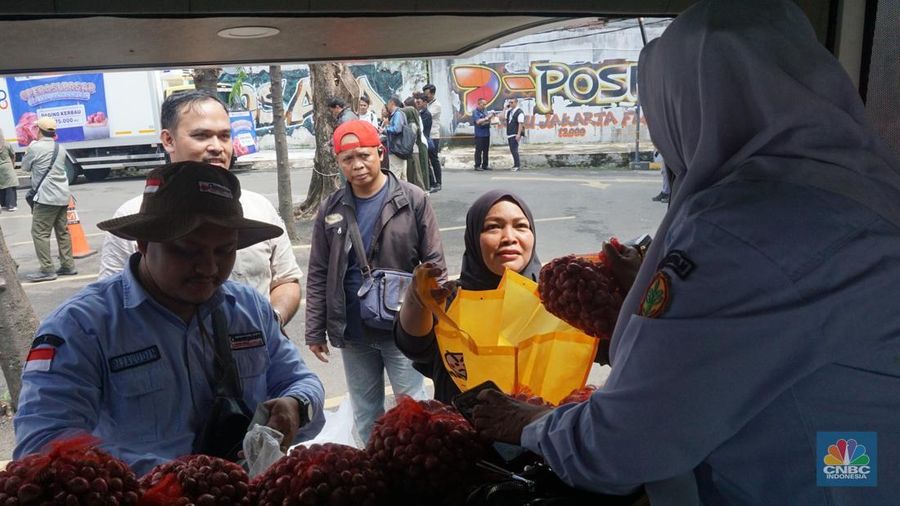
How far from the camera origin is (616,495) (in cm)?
117

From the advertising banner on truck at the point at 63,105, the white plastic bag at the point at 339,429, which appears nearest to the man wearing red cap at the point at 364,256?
the white plastic bag at the point at 339,429

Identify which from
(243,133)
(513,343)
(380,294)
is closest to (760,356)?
(513,343)

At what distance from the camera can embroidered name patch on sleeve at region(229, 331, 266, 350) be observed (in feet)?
6.08

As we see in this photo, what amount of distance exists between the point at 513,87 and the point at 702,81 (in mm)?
21713

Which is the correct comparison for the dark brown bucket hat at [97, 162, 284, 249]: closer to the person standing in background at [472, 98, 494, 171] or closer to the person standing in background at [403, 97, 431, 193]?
the person standing in background at [403, 97, 431, 193]

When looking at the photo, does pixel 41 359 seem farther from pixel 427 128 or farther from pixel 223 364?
pixel 427 128

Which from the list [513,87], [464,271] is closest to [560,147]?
[513,87]

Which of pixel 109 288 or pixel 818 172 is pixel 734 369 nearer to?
pixel 818 172

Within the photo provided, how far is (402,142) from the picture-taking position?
11.4 m

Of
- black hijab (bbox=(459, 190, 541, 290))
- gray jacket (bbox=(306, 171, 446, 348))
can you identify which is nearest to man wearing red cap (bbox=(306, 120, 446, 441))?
gray jacket (bbox=(306, 171, 446, 348))

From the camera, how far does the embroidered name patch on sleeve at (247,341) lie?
185 centimetres

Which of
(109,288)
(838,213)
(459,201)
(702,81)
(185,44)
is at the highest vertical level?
(185,44)

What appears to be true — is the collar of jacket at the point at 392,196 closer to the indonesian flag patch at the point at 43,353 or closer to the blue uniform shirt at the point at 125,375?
the blue uniform shirt at the point at 125,375

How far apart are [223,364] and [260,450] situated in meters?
0.44
